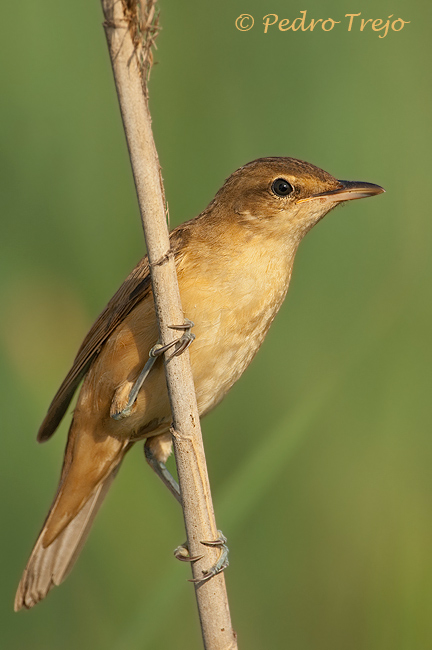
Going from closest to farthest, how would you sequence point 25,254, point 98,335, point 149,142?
point 149,142, point 98,335, point 25,254

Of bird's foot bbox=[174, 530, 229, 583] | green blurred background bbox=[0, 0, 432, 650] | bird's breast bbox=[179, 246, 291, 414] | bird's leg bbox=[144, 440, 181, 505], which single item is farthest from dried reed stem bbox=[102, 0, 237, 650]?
bird's leg bbox=[144, 440, 181, 505]

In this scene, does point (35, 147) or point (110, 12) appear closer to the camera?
point (110, 12)

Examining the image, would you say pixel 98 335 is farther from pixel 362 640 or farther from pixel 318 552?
pixel 362 640

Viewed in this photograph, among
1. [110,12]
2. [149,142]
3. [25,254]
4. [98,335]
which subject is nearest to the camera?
[110,12]

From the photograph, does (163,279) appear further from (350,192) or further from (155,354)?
(350,192)

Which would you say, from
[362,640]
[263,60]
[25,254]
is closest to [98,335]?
[25,254]

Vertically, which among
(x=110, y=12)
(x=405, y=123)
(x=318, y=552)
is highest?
(x=405, y=123)
